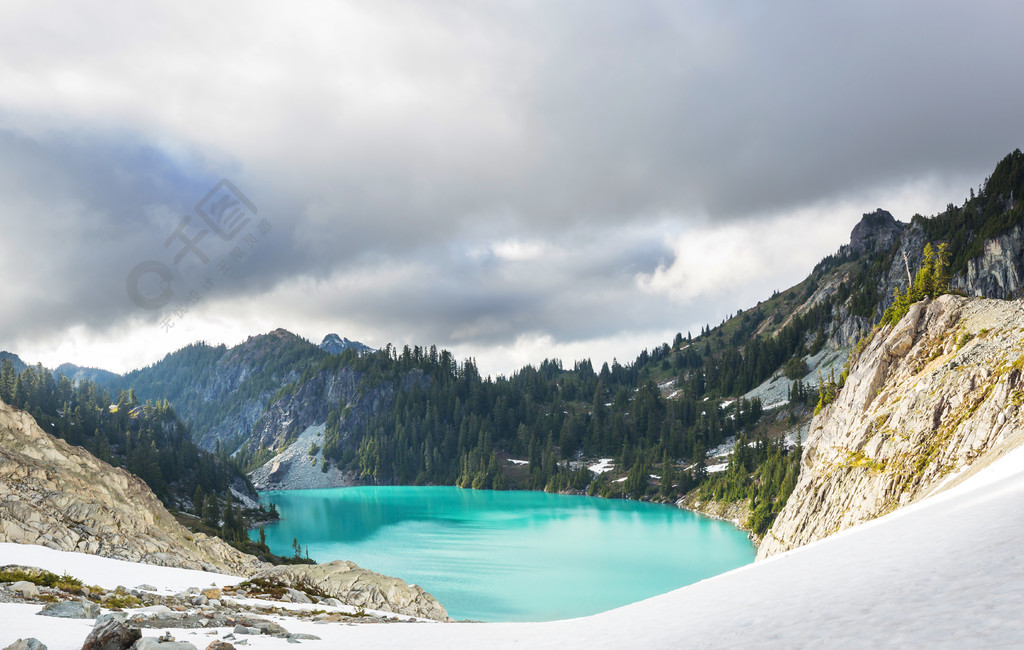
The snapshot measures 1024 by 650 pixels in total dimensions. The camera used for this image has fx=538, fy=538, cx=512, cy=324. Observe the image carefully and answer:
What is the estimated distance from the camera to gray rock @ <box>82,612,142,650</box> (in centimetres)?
857

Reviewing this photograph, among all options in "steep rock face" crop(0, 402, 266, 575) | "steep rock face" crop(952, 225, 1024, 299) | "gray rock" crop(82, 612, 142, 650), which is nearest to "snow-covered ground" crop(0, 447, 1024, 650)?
"gray rock" crop(82, 612, 142, 650)

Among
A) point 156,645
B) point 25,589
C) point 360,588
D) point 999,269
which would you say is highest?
point 999,269

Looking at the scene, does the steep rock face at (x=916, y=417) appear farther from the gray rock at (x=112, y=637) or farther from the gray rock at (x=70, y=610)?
the gray rock at (x=70, y=610)

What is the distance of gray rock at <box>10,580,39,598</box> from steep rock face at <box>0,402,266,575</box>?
12521 mm

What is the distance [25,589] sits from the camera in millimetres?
13898

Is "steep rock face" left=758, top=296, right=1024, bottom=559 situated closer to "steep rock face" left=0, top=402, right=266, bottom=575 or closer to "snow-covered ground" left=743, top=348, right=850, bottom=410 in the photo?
"steep rock face" left=0, top=402, right=266, bottom=575

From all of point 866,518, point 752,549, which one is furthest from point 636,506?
point 866,518

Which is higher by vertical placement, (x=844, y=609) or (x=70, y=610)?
(x=844, y=609)

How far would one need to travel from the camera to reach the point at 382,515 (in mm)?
124062

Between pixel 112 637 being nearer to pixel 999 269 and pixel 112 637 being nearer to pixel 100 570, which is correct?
pixel 100 570

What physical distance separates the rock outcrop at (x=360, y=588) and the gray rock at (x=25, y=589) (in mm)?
12094

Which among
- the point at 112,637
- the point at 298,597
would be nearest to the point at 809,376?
the point at 298,597

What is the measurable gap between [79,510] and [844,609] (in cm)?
3435

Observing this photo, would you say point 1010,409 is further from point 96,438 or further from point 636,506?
point 96,438
